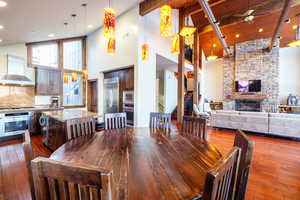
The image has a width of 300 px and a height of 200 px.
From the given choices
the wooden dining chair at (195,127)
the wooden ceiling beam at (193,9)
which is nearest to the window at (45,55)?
the wooden ceiling beam at (193,9)

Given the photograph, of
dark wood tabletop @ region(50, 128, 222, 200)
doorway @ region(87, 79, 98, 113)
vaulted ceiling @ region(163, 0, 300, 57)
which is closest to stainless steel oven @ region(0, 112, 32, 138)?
doorway @ region(87, 79, 98, 113)

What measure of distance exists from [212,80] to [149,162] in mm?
10795

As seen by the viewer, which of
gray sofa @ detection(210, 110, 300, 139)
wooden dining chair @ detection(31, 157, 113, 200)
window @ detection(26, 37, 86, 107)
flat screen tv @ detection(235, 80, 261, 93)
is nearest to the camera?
wooden dining chair @ detection(31, 157, 113, 200)

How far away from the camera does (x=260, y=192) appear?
1894 millimetres

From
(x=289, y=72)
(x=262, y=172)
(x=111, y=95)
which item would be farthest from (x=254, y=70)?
(x=111, y=95)

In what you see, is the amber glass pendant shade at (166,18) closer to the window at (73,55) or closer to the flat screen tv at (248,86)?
the window at (73,55)

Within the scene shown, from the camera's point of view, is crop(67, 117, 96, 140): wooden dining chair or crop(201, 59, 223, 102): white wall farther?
crop(201, 59, 223, 102): white wall

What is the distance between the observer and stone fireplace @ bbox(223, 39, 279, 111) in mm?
7574

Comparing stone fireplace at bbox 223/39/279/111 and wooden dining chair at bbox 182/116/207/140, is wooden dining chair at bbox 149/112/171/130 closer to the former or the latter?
wooden dining chair at bbox 182/116/207/140

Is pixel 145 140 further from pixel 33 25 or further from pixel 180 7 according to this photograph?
pixel 180 7

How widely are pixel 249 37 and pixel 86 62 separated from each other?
28.1 feet

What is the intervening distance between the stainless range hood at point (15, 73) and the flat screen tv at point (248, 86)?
9.88m

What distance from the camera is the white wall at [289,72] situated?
26.7 feet

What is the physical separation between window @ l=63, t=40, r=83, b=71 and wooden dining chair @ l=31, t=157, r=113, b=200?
6.22 metres
